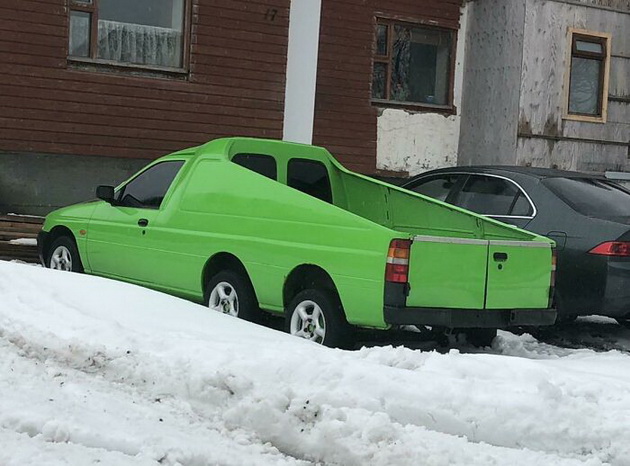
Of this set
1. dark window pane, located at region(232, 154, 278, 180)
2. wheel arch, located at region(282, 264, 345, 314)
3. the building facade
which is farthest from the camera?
the building facade

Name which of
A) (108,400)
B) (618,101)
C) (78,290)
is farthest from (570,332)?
(618,101)

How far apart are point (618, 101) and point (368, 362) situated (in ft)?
47.0

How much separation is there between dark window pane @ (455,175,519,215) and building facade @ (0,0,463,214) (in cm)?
724

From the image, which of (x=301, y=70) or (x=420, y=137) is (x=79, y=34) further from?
(x=420, y=137)

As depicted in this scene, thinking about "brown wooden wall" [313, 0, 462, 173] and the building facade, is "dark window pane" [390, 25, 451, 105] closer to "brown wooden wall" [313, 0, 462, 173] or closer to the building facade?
the building facade

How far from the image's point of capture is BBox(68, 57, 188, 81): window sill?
15.1 m

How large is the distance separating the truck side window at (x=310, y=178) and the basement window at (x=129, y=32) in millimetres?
6968

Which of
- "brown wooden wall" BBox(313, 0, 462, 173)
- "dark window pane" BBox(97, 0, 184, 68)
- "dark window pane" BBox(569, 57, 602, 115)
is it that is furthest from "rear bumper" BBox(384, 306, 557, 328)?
"dark window pane" BBox(569, 57, 602, 115)

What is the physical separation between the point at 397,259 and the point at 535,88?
11724 millimetres

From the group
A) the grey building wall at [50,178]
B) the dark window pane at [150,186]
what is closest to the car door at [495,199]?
the dark window pane at [150,186]

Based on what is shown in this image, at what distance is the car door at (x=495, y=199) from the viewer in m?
9.10

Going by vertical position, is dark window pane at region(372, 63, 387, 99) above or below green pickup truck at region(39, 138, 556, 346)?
above

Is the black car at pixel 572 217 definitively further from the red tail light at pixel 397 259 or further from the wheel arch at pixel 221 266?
the wheel arch at pixel 221 266

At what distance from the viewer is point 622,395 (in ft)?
18.7
